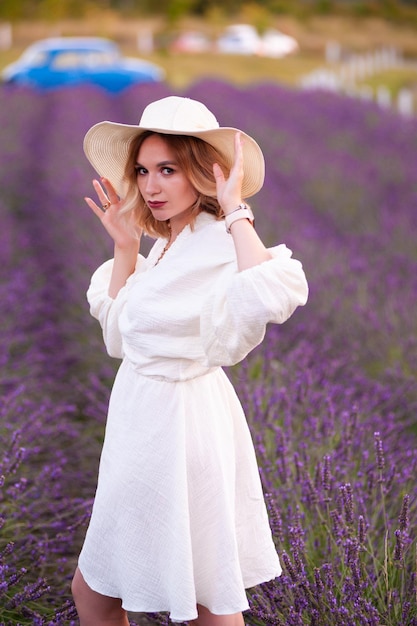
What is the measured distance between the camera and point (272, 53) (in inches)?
1489

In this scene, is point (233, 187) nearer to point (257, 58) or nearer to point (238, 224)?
point (238, 224)

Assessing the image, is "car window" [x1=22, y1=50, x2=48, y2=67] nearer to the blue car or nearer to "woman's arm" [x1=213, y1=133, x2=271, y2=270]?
the blue car

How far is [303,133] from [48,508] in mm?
8873

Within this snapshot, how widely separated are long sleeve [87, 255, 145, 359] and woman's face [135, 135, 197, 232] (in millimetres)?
227

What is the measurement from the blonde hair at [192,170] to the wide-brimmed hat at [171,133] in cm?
2

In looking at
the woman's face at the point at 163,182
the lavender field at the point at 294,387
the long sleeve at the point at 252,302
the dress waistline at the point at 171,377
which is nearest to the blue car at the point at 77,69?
the lavender field at the point at 294,387

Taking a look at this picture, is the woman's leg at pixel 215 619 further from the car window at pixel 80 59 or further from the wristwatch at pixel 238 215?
the car window at pixel 80 59

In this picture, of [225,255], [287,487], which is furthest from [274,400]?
[225,255]

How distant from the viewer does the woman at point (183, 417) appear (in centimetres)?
206

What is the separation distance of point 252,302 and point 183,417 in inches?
12.9

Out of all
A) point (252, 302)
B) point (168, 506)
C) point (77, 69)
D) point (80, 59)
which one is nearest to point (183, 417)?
point (168, 506)

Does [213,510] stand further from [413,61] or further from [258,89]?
[413,61]

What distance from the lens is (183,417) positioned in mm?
2105

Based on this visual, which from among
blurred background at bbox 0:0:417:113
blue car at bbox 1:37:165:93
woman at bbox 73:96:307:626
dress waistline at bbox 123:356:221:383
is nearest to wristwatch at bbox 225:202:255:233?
woman at bbox 73:96:307:626
